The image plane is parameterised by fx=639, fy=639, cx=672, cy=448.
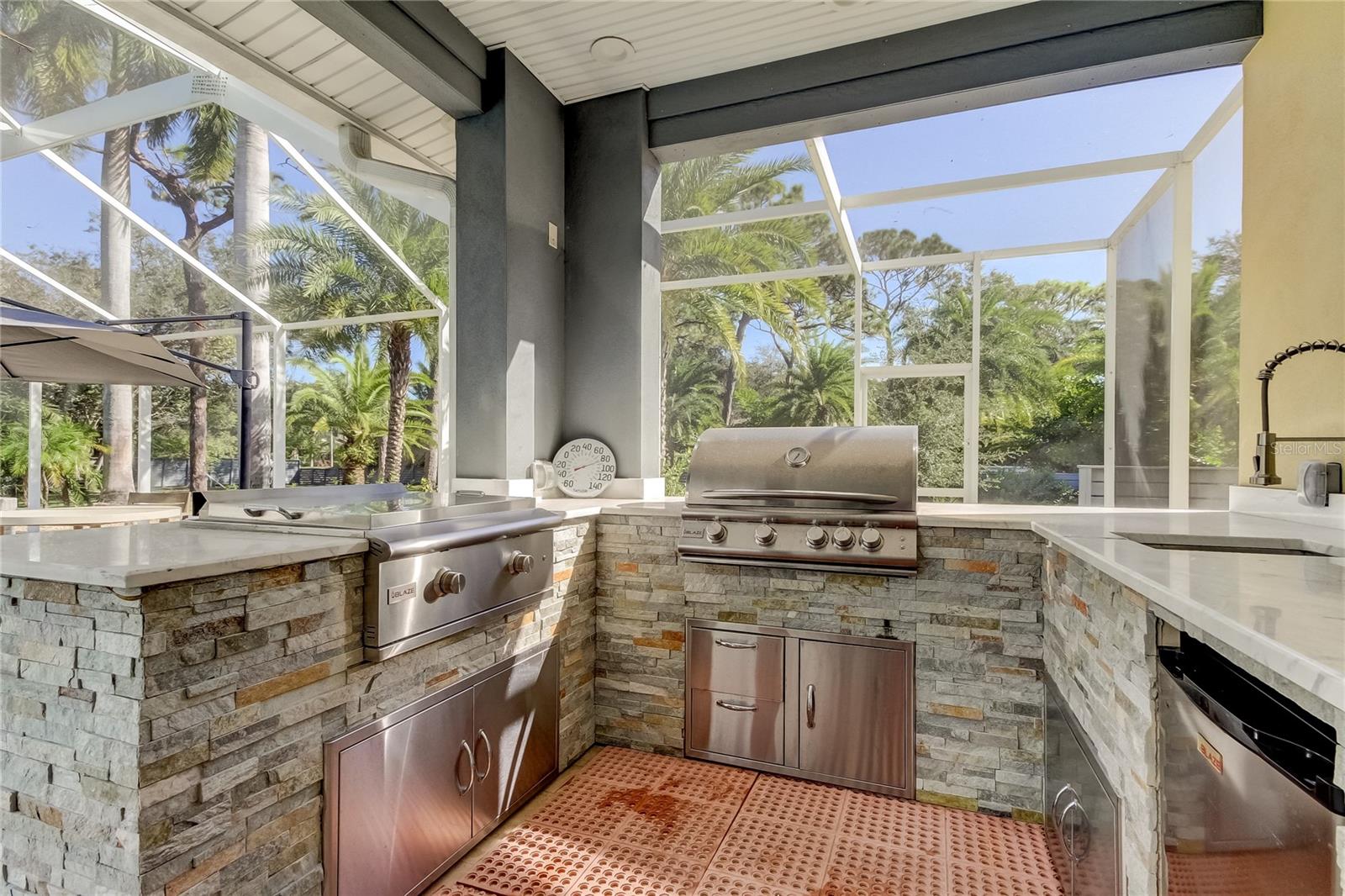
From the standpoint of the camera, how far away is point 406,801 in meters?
1.76

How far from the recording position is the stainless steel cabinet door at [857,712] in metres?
2.42

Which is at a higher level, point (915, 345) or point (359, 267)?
point (359, 267)

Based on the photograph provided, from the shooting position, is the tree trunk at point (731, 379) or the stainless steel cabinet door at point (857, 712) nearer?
the stainless steel cabinet door at point (857, 712)

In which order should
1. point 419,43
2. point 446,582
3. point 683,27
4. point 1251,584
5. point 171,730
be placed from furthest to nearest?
point 683,27 < point 419,43 < point 446,582 < point 171,730 < point 1251,584

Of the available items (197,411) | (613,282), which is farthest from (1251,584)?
(197,411)

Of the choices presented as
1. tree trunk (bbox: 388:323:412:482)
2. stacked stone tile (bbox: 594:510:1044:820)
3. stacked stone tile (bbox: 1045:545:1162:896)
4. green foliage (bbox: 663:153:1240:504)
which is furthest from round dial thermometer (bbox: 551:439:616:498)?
tree trunk (bbox: 388:323:412:482)

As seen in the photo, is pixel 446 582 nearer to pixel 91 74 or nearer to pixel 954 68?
pixel 954 68

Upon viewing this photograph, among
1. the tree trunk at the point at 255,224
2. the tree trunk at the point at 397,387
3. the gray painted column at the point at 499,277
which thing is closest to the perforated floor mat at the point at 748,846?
the gray painted column at the point at 499,277

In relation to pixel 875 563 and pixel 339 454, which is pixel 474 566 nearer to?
pixel 875 563

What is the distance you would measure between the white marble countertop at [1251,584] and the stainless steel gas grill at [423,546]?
64.0 inches

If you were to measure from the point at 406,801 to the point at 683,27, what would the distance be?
325cm

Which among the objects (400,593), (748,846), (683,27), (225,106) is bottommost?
(748,846)

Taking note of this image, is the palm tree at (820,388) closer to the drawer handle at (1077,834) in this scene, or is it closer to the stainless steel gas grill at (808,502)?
the stainless steel gas grill at (808,502)

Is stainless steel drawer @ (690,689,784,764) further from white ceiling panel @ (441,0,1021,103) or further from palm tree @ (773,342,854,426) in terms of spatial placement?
palm tree @ (773,342,854,426)
